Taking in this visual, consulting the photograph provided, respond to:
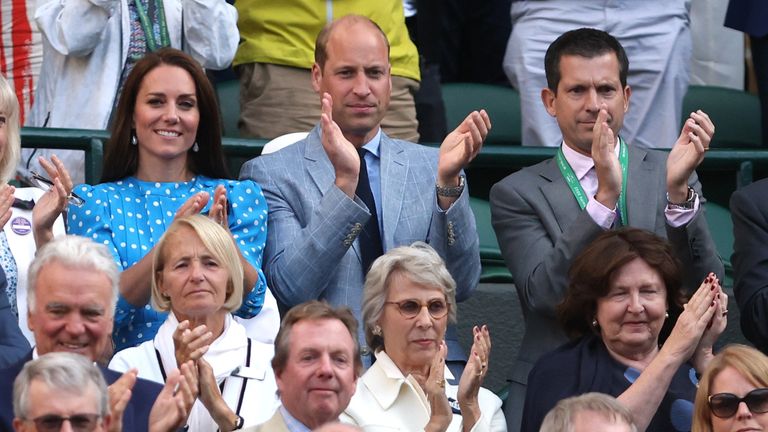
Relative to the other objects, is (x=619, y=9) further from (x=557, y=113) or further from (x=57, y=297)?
(x=57, y=297)

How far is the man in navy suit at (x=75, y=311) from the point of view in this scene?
669 centimetres

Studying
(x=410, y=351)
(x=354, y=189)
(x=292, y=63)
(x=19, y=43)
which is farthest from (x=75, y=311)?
(x=19, y=43)

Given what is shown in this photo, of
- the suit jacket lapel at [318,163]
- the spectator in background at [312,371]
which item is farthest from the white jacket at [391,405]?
the suit jacket lapel at [318,163]

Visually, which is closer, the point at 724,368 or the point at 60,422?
the point at 60,422

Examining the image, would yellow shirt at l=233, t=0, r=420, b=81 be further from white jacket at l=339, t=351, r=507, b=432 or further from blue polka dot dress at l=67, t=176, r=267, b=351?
white jacket at l=339, t=351, r=507, b=432

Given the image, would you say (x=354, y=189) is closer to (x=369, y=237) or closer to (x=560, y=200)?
(x=369, y=237)

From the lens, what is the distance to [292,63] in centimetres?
962

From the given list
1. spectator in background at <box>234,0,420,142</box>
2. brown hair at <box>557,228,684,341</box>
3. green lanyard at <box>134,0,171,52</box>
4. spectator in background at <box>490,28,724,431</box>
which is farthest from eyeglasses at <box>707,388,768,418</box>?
green lanyard at <box>134,0,171,52</box>

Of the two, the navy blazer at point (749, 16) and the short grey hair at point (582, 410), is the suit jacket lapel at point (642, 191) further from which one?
the navy blazer at point (749, 16)

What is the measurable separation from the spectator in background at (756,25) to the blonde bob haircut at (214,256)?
11.5ft

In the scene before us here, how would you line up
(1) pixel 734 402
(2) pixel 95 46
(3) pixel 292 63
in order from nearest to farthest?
(1) pixel 734 402 < (2) pixel 95 46 < (3) pixel 292 63

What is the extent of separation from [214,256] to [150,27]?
220 cm

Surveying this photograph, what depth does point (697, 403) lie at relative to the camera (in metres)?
7.13

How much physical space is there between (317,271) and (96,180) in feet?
4.81
